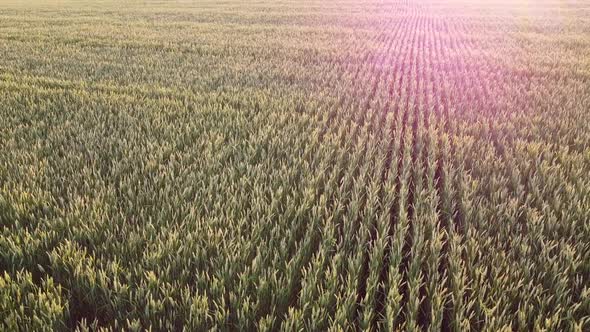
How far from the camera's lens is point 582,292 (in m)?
2.07

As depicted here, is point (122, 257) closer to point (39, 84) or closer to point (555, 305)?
point (555, 305)

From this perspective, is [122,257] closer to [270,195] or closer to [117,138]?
[270,195]

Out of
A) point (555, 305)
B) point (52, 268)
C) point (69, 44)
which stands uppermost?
point (69, 44)

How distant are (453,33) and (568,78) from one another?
33.1 feet

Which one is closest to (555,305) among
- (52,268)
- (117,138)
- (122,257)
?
(122,257)

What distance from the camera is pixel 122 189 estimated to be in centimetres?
321

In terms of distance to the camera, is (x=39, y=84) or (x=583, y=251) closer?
(x=583, y=251)

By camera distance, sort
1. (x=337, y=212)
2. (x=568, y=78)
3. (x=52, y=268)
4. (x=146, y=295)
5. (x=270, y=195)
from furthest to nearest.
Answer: (x=568, y=78) → (x=270, y=195) → (x=337, y=212) → (x=52, y=268) → (x=146, y=295)

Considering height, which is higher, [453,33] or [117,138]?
[453,33]

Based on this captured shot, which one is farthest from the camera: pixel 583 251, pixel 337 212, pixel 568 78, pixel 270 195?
pixel 568 78

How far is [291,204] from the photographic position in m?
2.90

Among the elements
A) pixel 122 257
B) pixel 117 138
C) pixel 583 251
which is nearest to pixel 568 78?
pixel 583 251

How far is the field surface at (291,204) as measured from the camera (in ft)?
6.64

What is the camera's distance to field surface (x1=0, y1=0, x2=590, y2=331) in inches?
79.7
